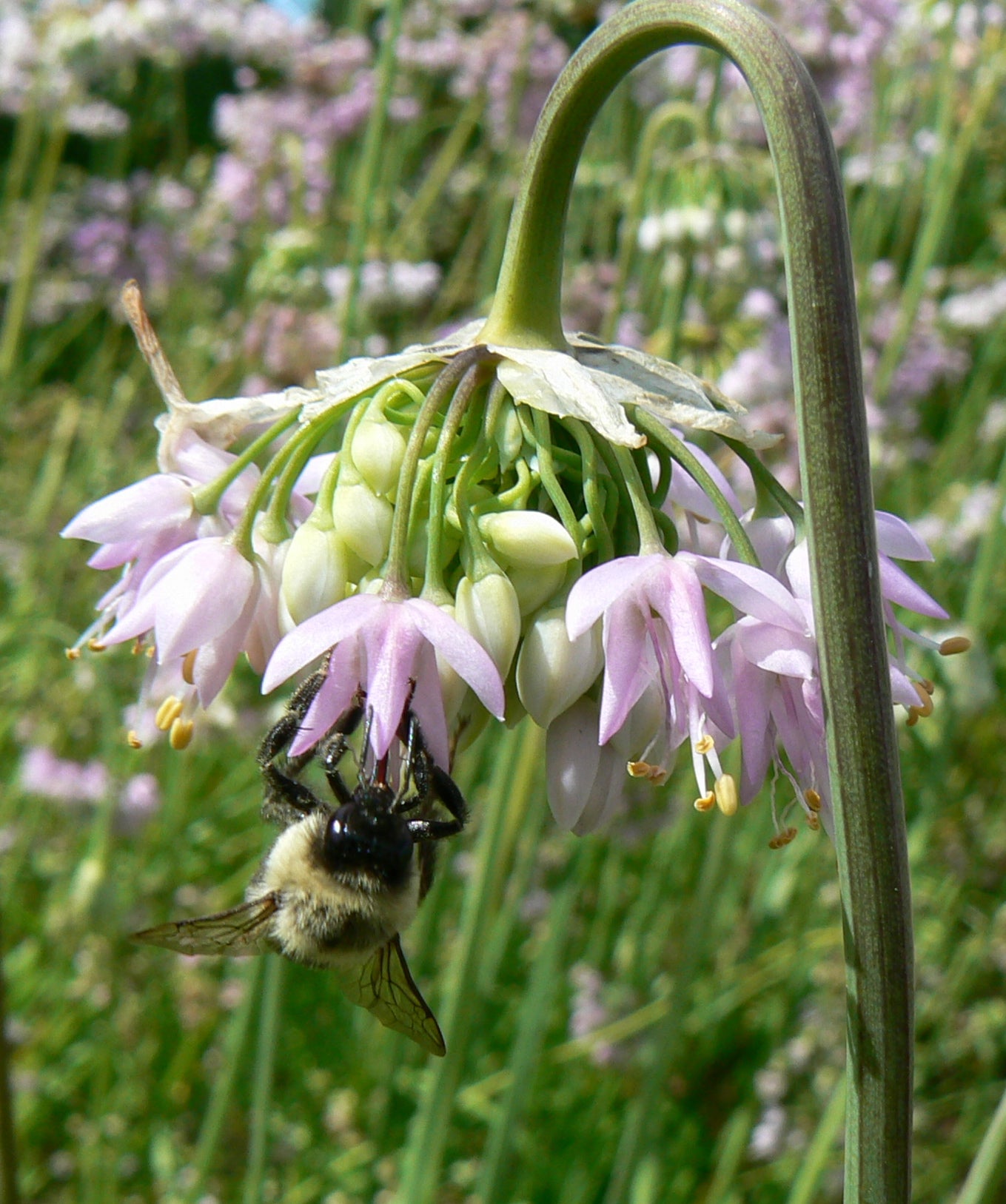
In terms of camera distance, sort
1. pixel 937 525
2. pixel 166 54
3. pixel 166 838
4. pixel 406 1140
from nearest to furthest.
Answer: pixel 406 1140 < pixel 166 838 < pixel 937 525 < pixel 166 54

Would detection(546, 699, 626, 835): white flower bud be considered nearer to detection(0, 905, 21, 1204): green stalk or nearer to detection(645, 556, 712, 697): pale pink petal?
detection(645, 556, 712, 697): pale pink petal

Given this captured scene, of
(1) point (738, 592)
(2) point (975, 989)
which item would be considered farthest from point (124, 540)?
(2) point (975, 989)

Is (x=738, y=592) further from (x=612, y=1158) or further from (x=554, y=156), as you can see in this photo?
(x=612, y=1158)

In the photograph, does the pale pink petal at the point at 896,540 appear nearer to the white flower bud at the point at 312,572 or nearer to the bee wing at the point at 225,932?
the white flower bud at the point at 312,572

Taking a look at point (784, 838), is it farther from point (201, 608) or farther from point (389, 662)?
point (201, 608)

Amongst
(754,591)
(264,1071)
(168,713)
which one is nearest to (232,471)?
(168,713)

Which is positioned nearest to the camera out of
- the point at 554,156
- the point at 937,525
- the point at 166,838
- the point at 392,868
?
the point at 554,156

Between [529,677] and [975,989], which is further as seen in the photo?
[975,989]
